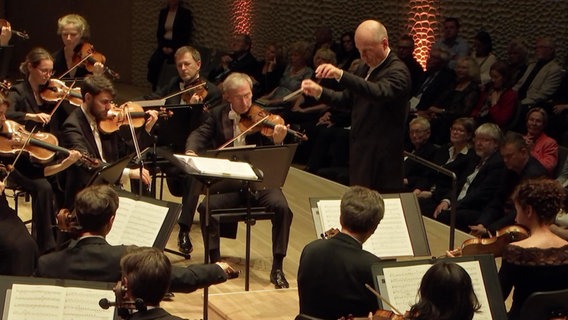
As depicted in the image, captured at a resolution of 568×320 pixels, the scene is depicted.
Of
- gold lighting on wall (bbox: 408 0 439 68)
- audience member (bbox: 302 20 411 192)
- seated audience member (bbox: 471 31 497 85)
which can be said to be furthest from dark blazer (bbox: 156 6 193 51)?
audience member (bbox: 302 20 411 192)

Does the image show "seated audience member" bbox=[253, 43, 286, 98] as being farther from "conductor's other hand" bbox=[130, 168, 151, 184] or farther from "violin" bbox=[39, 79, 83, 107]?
"conductor's other hand" bbox=[130, 168, 151, 184]

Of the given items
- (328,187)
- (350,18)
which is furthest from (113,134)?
(350,18)

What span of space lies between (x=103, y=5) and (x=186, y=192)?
7680 mm

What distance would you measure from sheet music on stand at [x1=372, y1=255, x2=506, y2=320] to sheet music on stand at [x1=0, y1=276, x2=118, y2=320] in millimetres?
995

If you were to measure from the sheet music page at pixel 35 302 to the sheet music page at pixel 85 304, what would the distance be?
0.02 m

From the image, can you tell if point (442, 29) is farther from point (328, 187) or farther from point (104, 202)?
point (104, 202)

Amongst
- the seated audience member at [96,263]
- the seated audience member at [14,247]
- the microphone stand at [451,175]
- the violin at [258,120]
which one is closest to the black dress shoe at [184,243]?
the violin at [258,120]

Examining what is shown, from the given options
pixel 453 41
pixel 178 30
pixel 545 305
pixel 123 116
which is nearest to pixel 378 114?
pixel 123 116

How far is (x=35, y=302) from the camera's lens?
11.0ft

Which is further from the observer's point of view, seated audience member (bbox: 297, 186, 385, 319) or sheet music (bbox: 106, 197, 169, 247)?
sheet music (bbox: 106, 197, 169, 247)

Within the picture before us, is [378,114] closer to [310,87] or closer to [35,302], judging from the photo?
[310,87]

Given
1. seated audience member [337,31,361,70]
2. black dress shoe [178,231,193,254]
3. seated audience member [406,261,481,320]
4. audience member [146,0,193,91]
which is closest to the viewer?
seated audience member [406,261,481,320]

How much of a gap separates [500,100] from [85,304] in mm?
4571

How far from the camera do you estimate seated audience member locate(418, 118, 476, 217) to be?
666cm
